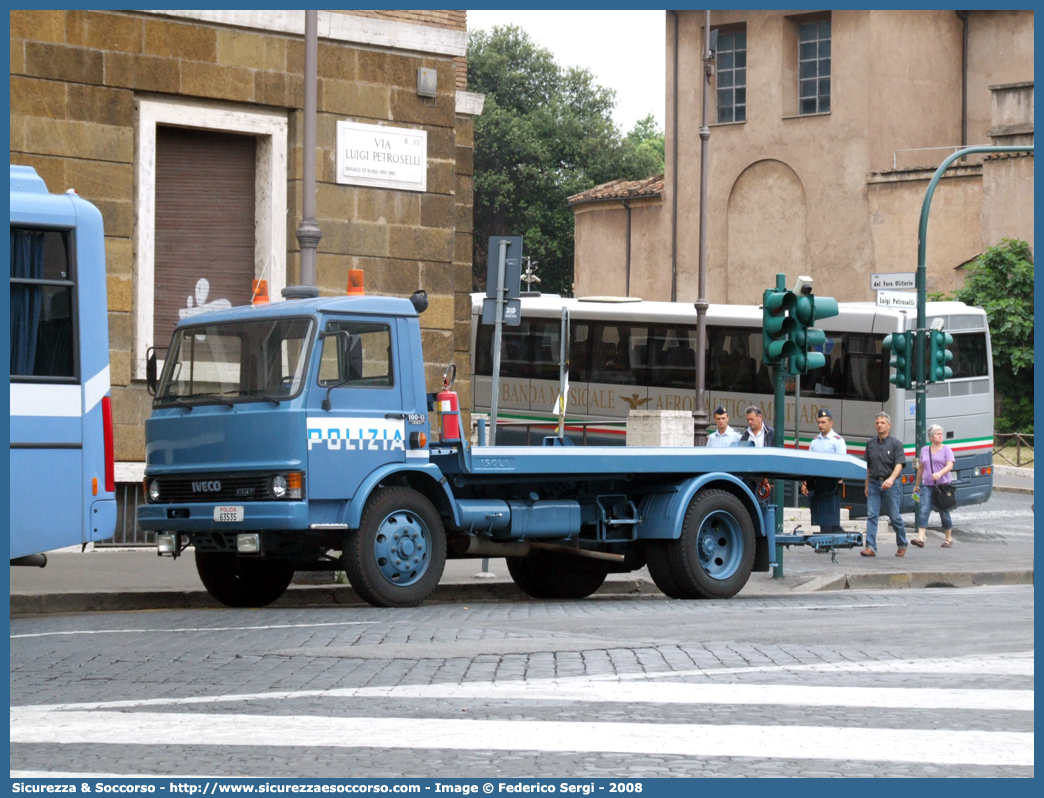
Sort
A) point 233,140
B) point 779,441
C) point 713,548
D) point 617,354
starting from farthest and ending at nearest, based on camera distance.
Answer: point 617,354 < point 233,140 < point 779,441 < point 713,548

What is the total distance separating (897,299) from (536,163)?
49.5m

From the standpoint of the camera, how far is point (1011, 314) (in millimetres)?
39594

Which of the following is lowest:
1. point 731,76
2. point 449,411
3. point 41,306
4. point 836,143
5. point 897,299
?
point 449,411

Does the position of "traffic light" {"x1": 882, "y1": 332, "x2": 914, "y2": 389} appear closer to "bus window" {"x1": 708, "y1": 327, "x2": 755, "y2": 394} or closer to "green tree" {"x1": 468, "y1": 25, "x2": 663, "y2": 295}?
"bus window" {"x1": 708, "y1": 327, "x2": 755, "y2": 394}

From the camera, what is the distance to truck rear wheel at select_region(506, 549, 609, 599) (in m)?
14.9

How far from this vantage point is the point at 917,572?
688 inches

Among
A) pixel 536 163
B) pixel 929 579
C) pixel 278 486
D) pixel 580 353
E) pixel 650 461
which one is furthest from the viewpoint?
pixel 536 163

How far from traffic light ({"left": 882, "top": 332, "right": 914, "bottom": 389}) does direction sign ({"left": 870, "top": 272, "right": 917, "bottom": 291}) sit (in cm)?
104

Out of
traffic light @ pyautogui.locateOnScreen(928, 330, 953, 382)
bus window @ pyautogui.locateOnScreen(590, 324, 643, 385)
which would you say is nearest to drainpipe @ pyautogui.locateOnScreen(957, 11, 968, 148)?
bus window @ pyautogui.locateOnScreen(590, 324, 643, 385)

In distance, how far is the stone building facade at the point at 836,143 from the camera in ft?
139

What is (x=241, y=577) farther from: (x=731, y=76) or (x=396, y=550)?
(x=731, y=76)

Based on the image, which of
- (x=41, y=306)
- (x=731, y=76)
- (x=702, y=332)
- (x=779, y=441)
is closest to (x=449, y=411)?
(x=41, y=306)

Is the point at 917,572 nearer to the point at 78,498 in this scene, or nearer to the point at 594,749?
the point at 78,498

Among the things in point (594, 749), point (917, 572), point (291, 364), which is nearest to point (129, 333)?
point (291, 364)
